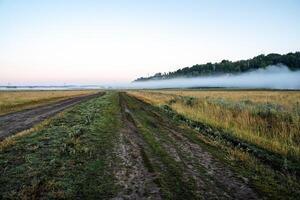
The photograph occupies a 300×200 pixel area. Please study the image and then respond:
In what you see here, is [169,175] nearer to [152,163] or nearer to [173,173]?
[173,173]

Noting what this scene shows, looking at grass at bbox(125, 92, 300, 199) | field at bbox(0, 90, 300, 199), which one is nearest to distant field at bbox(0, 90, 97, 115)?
field at bbox(0, 90, 300, 199)

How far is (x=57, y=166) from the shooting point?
8289 mm

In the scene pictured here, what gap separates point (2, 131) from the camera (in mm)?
14562

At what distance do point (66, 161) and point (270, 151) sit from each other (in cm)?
727

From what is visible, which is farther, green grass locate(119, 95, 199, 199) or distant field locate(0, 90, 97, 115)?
distant field locate(0, 90, 97, 115)

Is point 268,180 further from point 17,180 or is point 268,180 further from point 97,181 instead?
point 17,180

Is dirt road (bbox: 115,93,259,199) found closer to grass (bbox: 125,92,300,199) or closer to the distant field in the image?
grass (bbox: 125,92,300,199)

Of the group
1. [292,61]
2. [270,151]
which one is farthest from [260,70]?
[270,151]

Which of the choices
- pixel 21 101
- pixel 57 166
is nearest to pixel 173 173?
pixel 57 166

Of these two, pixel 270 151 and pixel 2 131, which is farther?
pixel 2 131

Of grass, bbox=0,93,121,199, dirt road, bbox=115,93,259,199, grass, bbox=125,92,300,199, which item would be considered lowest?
grass, bbox=125,92,300,199

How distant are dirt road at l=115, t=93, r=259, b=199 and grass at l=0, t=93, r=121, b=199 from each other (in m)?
0.51

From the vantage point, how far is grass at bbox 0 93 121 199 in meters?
6.29

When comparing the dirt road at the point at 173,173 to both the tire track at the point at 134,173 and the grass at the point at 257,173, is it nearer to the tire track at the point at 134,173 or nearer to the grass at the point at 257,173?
the tire track at the point at 134,173
